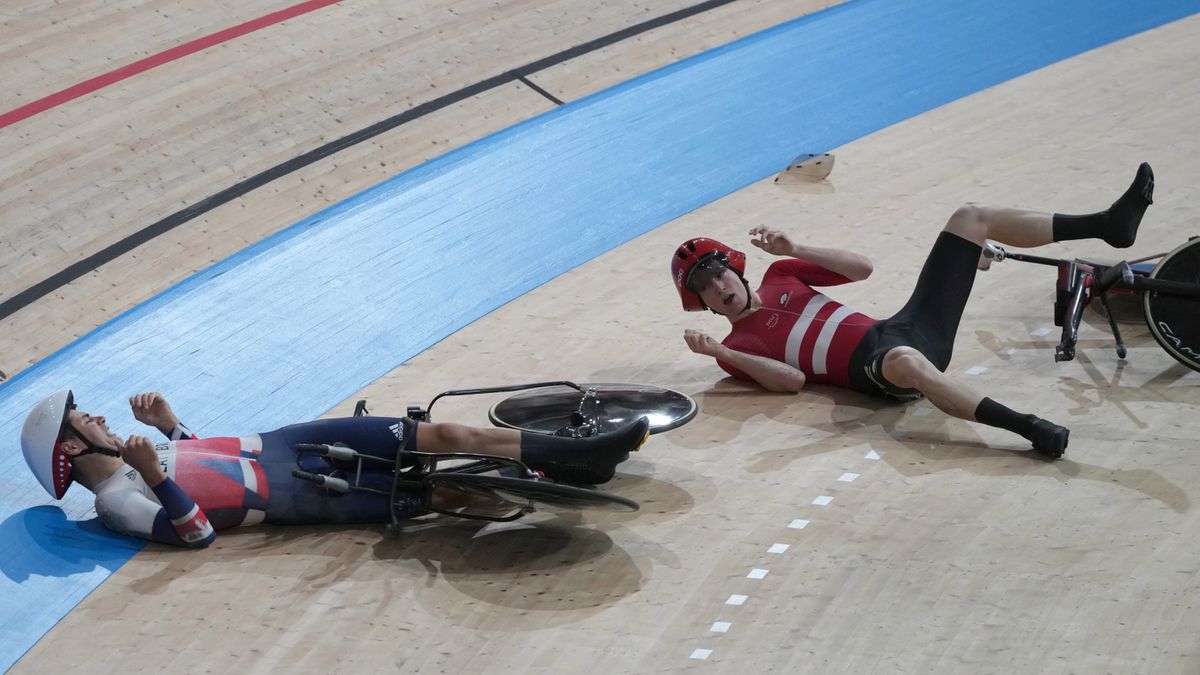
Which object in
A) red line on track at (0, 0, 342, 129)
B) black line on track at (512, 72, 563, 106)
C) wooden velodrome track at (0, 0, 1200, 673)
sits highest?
red line on track at (0, 0, 342, 129)

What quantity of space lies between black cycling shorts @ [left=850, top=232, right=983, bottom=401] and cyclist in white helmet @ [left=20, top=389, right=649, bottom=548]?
105 centimetres

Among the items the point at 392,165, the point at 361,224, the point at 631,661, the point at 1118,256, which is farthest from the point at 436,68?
the point at 631,661

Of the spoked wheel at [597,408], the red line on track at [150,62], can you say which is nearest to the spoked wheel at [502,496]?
the spoked wheel at [597,408]

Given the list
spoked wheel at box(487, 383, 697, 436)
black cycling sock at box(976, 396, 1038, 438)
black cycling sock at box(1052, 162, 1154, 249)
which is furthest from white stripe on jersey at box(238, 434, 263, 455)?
black cycling sock at box(1052, 162, 1154, 249)

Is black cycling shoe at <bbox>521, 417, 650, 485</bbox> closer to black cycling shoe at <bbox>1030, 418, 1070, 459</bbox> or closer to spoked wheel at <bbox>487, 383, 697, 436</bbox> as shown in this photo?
spoked wheel at <bbox>487, 383, 697, 436</bbox>

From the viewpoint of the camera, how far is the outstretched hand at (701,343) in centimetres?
407

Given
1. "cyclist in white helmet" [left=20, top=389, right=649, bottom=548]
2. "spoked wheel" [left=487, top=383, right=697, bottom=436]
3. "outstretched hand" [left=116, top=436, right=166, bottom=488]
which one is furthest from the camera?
"spoked wheel" [left=487, top=383, right=697, bottom=436]

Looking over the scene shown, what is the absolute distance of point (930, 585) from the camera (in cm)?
311

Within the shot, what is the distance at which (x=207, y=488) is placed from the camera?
3.60 m

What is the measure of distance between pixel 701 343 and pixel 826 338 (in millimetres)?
406

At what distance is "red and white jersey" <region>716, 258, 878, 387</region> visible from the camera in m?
4.11

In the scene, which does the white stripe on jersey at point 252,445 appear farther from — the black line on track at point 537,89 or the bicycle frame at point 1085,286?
the black line on track at point 537,89

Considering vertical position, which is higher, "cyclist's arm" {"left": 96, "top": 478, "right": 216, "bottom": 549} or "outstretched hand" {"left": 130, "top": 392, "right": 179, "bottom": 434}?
"outstretched hand" {"left": 130, "top": 392, "right": 179, "bottom": 434}

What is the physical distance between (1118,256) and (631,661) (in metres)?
2.86
